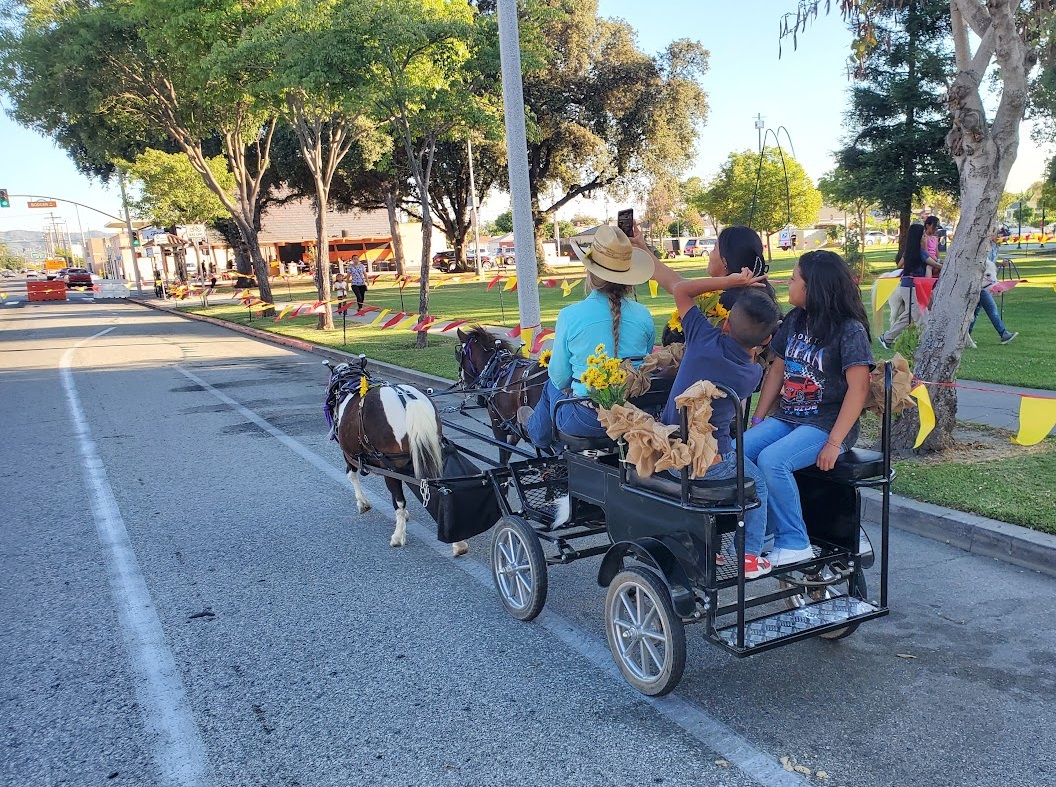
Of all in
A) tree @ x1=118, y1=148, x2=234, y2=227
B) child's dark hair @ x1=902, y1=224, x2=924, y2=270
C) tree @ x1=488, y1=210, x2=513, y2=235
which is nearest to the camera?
child's dark hair @ x1=902, y1=224, x2=924, y2=270

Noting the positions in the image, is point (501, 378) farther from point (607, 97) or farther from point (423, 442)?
point (607, 97)

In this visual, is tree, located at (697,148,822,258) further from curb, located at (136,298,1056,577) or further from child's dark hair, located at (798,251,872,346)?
child's dark hair, located at (798,251,872,346)

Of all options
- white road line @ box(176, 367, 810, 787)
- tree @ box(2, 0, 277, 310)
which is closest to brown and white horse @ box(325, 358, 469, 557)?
white road line @ box(176, 367, 810, 787)

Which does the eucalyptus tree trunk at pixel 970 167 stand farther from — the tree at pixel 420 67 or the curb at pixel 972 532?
the tree at pixel 420 67

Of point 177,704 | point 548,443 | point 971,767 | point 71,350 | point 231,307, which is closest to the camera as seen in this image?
point 971,767

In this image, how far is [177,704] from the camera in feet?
12.8

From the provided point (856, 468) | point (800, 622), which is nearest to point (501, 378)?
point (856, 468)

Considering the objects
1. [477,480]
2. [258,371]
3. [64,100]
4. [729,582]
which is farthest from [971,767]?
[64,100]

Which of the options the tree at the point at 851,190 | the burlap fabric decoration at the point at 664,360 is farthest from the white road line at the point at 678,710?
the tree at the point at 851,190

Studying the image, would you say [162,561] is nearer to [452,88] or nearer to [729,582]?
[729,582]

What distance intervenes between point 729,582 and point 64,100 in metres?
27.4

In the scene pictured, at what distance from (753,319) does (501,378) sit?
3643mm

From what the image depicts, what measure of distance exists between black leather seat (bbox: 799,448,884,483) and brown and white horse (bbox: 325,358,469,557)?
9.26 ft

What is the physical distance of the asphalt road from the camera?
10.8 feet
